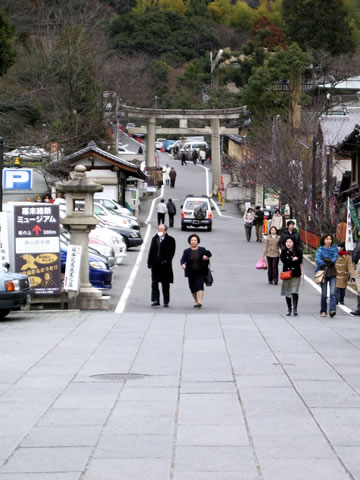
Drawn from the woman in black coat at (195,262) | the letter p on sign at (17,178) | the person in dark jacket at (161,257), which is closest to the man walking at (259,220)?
the letter p on sign at (17,178)

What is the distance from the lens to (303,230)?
40.1 metres

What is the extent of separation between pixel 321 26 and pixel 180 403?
70.6m

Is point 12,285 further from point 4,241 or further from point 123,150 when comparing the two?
point 123,150

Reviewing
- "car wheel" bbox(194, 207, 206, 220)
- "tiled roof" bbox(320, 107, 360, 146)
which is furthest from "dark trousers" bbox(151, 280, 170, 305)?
"tiled roof" bbox(320, 107, 360, 146)

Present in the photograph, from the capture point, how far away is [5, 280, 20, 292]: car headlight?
16547 millimetres

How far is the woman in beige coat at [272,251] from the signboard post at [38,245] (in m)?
7.75

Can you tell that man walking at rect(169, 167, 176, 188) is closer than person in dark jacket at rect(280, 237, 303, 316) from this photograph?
No

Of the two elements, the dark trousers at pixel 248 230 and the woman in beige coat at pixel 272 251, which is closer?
the woman in beige coat at pixel 272 251

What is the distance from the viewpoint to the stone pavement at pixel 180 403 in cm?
676

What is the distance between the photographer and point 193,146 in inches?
3725

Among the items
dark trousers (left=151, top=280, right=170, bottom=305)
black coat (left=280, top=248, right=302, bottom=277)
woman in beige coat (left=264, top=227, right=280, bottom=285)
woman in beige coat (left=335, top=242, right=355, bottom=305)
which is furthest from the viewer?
woman in beige coat (left=264, top=227, right=280, bottom=285)

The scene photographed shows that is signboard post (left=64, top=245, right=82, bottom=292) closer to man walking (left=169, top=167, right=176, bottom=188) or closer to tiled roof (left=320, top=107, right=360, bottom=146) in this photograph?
tiled roof (left=320, top=107, right=360, bottom=146)

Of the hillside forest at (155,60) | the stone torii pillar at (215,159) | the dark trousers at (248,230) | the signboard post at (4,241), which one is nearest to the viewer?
the signboard post at (4,241)

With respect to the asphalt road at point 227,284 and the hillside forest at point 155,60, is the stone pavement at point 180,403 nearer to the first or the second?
the asphalt road at point 227,284
